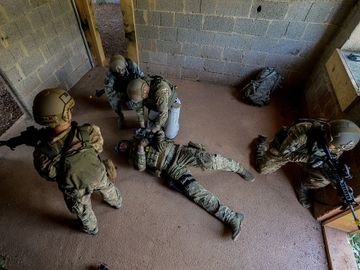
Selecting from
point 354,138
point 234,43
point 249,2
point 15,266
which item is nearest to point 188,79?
point 234,43

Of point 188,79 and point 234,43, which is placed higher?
point 234,43

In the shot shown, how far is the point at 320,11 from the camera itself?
9.52 feet

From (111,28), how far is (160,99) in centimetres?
431

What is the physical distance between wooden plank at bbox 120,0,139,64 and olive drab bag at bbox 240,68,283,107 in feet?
6.94

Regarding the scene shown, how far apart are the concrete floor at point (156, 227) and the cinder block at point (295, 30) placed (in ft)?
5.97

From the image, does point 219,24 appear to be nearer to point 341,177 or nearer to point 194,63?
point 194,63

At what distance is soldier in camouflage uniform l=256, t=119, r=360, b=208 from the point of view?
188 cm

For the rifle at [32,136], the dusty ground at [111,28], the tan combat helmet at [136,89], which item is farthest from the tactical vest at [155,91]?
the dusty ground at [111,28]

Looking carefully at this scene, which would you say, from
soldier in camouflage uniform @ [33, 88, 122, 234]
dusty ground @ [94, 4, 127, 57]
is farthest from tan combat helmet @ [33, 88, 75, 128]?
dusty ground @ [94, 4, 127, 57]

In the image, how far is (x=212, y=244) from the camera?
7.17 ft

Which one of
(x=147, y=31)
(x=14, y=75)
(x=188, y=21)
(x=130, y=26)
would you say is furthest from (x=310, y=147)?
(x=14, y=75)

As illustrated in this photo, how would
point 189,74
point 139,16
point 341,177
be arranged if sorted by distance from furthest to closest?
A: point 189,74 → point 139,16 → point 341,177

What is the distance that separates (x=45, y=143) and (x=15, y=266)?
4.43ft

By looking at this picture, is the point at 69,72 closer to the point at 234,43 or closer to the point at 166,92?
the point at 166,92
